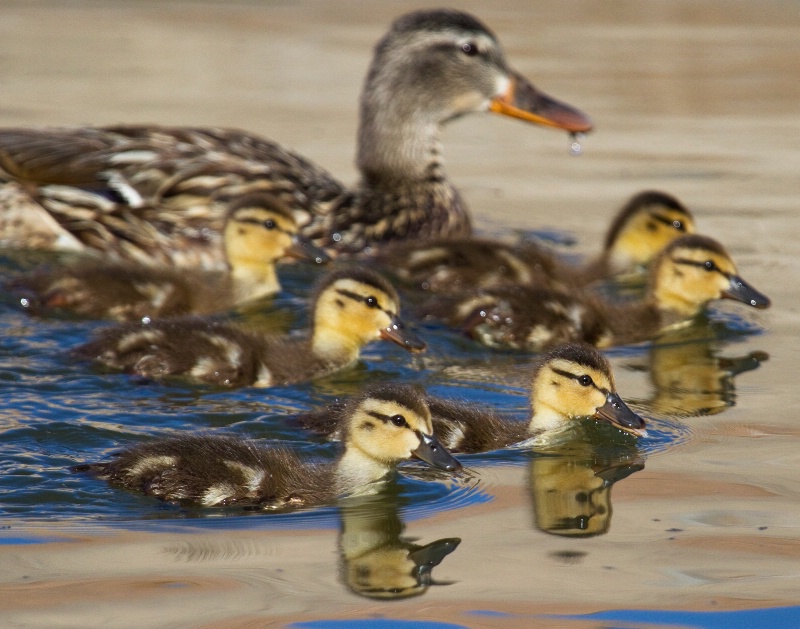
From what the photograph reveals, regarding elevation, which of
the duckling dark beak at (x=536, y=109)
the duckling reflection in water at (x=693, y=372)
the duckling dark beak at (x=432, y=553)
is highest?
the duckling dark beak at (x=536, y=109)

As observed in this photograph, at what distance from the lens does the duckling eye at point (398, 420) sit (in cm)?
490

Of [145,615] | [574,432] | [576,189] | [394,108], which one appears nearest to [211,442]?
[145,615]

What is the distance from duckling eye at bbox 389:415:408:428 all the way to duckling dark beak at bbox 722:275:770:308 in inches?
104

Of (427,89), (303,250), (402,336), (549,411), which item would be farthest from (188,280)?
(549,411)

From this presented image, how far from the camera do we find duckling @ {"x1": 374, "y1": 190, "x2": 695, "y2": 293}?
7449 mm

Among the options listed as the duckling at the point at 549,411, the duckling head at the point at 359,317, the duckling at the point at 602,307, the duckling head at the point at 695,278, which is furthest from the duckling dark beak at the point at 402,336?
the duckling head at the point at 695,278

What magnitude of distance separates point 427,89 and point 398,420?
398 centimetres

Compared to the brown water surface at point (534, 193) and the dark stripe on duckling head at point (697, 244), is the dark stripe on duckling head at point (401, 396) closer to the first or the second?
the brown water surface at point (534, 193)

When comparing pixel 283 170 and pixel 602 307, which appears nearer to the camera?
pixel 602 307

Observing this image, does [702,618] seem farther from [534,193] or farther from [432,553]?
[534,193]

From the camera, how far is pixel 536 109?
28.1ft

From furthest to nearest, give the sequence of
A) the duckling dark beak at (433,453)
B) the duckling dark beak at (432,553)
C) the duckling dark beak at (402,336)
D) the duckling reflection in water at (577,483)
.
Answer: the duckling dark beak at (402,336) < the duckling dark beak at (433,453) < the duckling reflection in water at (577,483) < the duckling dark beak at (432,553)

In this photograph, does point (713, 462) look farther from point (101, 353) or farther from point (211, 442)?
point (101, 353)

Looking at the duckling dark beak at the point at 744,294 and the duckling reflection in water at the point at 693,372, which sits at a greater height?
the duckling dark beak at the point at 744,294
